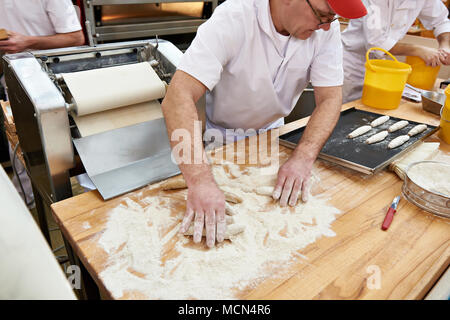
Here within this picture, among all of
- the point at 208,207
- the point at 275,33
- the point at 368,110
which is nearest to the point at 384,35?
the point at 368,110

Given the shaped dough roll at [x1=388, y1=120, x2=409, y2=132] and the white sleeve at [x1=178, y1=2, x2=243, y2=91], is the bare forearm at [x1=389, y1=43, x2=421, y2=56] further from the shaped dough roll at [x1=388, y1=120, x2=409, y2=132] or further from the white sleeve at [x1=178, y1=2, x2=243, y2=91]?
the white sleeve at [x1=178, y1=2, x2=243, y2=91]

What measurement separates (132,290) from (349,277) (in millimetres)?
548

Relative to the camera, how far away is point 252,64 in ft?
5.17

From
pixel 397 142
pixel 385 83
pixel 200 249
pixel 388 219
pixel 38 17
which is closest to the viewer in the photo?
pixel 200 249

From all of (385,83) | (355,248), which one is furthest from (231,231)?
(385,83)

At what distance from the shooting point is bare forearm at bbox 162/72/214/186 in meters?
1.13

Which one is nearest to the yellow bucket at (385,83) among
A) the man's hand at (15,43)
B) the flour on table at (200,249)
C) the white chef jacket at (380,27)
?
the white chef jacket at (380,27)

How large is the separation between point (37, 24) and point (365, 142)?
7.69 feet

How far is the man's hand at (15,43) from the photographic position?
2186mm

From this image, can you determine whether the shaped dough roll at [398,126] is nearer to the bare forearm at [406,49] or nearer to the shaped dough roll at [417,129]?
the shaped dough roll at [417,129]

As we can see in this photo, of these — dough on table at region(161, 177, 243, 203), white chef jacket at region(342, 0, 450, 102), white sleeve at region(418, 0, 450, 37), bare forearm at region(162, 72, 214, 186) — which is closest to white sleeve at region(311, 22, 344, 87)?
bare forearm at region(162, 72, 214, 186)

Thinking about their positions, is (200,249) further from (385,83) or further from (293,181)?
(385,83)

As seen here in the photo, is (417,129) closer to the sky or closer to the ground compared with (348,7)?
closer to the ground
